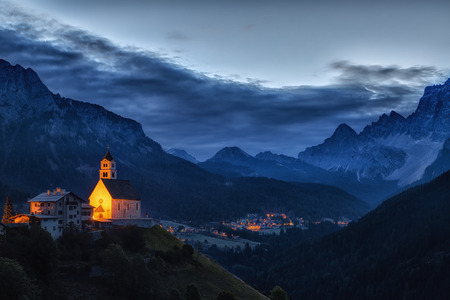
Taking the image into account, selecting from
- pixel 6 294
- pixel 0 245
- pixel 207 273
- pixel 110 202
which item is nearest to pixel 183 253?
pixel 207 273

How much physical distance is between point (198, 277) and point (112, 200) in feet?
103

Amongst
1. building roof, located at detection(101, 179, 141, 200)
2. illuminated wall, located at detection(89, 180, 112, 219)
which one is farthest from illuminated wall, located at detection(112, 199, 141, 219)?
illuminated wall, located at detection(89, 180, 112, 219)

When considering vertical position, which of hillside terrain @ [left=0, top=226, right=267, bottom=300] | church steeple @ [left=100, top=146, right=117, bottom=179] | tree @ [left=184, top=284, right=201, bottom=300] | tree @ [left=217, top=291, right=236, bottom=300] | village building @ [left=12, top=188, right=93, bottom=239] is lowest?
tree @ [left=217, top=291, right=236, bottom=300]

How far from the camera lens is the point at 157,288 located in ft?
357

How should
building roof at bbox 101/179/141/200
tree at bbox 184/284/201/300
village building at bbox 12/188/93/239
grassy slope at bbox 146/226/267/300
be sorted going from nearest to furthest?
tree at bbox 184/284/201/300
village building at bbox 12/188/93/239
grassy slope at bbox 146/226/267/300
building roof at bbox 101/179/141/200

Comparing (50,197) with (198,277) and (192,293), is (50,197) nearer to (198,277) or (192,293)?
(198,277)

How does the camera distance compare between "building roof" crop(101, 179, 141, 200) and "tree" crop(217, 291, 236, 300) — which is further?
"building roof" crop(101, 179, 141, 200)

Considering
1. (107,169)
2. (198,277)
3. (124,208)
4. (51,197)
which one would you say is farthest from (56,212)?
(198,277)

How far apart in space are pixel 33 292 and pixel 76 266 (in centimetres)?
1998

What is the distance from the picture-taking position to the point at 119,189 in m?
148

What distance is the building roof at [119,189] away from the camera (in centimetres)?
14500

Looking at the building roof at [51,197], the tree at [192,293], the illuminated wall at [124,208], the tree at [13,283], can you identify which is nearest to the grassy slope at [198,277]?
the tree at [192,293]

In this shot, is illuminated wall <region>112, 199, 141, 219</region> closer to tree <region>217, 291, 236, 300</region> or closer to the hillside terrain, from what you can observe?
the hillside terrain

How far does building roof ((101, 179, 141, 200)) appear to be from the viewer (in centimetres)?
14500
